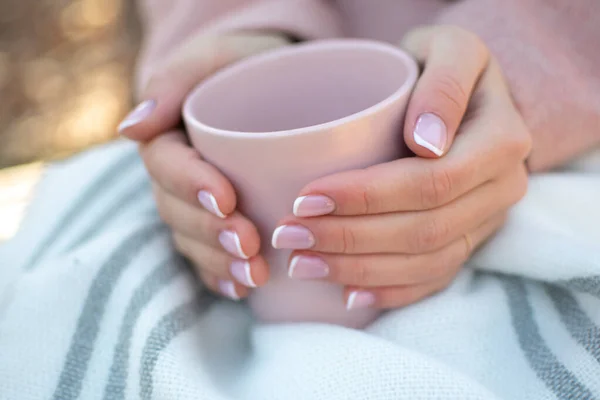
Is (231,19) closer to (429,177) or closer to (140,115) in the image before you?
(140,115)

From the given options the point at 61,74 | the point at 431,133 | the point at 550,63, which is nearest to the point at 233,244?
the point at 431,133

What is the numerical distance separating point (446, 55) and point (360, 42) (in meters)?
0.05

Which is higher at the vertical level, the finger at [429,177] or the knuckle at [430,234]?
the finger at [429,177]

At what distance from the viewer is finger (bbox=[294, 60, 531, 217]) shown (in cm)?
27

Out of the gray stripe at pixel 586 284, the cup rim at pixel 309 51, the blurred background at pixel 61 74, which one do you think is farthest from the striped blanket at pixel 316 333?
the blurred background at pixel 61 74

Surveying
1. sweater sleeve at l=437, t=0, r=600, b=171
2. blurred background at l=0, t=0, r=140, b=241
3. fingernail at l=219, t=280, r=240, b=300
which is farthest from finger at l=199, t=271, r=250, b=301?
blurred background at l=0, t=0, r=140, b=241

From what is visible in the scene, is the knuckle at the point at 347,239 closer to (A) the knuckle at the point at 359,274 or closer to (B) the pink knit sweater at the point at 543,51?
(A) the knuckle at the point at 359,274

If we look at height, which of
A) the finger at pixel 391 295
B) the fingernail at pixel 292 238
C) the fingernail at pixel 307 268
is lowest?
the finger at pixel 391 295

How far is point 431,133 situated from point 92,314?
22 cm

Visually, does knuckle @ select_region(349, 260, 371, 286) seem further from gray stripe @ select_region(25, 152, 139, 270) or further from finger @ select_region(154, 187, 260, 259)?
gray stripe @ select_region(25, 152, 139, 270)

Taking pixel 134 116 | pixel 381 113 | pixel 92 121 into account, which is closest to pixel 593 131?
pixel 381 113

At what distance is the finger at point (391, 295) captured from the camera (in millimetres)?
298

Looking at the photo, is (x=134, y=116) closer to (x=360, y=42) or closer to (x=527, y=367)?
(x=360, y=42)

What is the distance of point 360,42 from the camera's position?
327 millimetres
